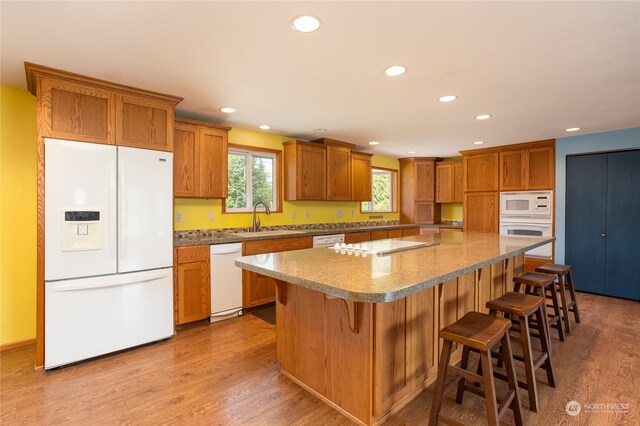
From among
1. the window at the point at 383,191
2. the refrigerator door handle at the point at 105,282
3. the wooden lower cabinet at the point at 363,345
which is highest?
the window at the point at 383,191

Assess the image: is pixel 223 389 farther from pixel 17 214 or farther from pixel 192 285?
pixel 17 214

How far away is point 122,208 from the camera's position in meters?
2.66

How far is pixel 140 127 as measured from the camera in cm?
278

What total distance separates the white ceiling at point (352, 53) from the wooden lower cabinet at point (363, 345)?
61.5 inches

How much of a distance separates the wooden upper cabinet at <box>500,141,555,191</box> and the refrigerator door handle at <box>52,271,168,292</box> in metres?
5.14

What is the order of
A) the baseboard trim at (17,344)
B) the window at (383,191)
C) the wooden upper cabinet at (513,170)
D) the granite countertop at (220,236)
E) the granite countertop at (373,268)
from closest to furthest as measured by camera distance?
1. the granite countertop at (373,268)
2. the baseboard trim at (17,344)
3. the granite countertop at (220,236)
4. the wooden upper cabinet at (513,170)
5. the window at (383,191)

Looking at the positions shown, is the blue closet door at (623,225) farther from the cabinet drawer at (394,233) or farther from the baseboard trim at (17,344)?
the baseboard trim at (17,344)

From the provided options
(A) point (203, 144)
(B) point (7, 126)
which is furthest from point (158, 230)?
(B) point (7, 126)

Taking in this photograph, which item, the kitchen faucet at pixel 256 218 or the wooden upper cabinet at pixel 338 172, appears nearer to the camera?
the kitchen faucet at pixel 256 218

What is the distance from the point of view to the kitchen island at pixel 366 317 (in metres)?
1.60

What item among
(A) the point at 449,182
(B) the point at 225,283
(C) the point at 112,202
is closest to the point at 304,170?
(B) the point at 225,283

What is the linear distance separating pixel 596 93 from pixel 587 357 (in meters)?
2.25

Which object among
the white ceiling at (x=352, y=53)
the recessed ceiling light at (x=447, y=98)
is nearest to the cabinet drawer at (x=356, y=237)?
the white ceiling at (x=352, y=53)

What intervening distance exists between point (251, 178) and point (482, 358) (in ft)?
11.5
